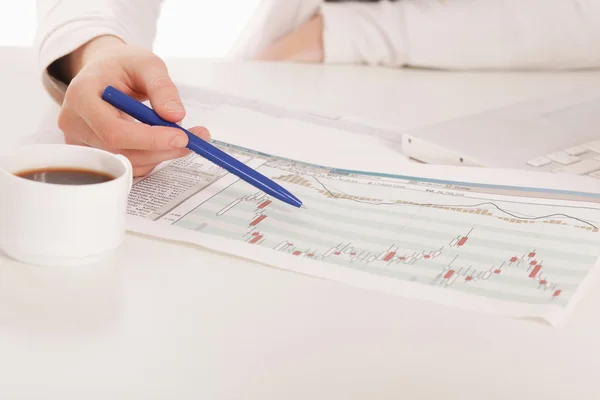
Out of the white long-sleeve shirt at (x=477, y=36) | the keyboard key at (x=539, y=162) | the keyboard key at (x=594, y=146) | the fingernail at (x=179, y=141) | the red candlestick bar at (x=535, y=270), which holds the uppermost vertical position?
the white long-sleeve shirt at (x=477, y=36)

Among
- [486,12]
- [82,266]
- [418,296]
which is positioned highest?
[486,12]

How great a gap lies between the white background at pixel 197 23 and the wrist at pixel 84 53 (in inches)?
53.4

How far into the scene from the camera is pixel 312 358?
1.49ft

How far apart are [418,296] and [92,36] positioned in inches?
21.2

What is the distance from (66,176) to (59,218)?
2.9 inches

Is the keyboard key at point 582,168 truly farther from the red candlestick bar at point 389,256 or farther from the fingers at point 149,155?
the fingers at point 149,155

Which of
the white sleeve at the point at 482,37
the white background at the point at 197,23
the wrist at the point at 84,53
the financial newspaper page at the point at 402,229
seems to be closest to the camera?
the financial newspaper page at the point at 402,229

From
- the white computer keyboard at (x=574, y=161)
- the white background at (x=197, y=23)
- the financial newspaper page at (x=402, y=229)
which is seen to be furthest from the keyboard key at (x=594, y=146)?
the white background at (x=197, y=23)

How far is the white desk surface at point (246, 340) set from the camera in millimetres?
428

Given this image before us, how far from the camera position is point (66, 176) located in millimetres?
586

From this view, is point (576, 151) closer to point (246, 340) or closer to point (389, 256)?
point (389, 256)

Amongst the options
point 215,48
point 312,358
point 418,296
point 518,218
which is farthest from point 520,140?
point 215,48

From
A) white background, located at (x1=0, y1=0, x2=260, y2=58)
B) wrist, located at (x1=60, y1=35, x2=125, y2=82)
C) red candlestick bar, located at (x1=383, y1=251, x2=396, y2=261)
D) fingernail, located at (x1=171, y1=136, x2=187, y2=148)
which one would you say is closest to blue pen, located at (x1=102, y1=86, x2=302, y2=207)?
fingernail, located at (x1=171, y1=136, x2=187, y2=148)

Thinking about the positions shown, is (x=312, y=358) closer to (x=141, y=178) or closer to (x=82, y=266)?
(x=82, y=266)
